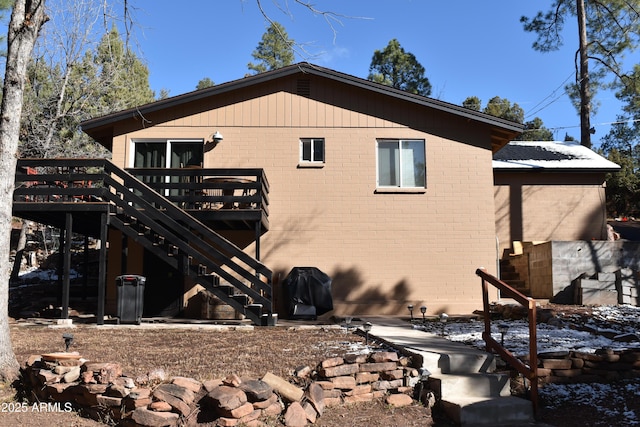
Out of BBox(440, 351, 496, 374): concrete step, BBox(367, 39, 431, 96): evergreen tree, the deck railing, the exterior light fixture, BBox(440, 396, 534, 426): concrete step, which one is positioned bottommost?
BBox(440, 396, 534, 426): concrete step

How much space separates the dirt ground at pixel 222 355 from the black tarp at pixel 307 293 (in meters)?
2.07

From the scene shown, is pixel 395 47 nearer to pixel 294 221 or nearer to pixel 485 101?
pixel 485 101

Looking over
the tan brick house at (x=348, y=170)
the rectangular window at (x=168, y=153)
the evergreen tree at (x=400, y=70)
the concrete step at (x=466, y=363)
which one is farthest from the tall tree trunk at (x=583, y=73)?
the concrete step at (x=466, y=363)

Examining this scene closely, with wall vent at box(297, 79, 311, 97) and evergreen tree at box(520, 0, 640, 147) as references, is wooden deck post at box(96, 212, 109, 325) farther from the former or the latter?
evergreen tree at box(520, 0, 640, 147)

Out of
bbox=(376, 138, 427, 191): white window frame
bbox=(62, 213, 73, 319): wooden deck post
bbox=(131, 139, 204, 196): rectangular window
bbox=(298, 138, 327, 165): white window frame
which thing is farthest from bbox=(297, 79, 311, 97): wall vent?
bbox=(62, 213, 73, 319): wooden deck post

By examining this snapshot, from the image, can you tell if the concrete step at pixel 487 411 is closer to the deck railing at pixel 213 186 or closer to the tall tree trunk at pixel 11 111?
the tall tree trunk at pixel 11 111

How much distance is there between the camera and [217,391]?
Result: 184 inches

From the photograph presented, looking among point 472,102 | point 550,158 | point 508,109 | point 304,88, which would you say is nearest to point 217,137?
point 304,88

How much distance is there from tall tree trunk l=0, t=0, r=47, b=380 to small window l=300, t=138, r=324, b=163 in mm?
7082

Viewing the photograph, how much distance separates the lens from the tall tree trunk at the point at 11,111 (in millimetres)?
6188

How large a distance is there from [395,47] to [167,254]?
83.8 feet

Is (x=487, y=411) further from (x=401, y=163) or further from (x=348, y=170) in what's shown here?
(x=401, y=163)

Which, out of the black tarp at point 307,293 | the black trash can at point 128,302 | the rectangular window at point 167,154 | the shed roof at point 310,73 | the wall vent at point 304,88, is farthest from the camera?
the wall vent at point 304,88

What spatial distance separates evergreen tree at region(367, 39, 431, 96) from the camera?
31734mm
